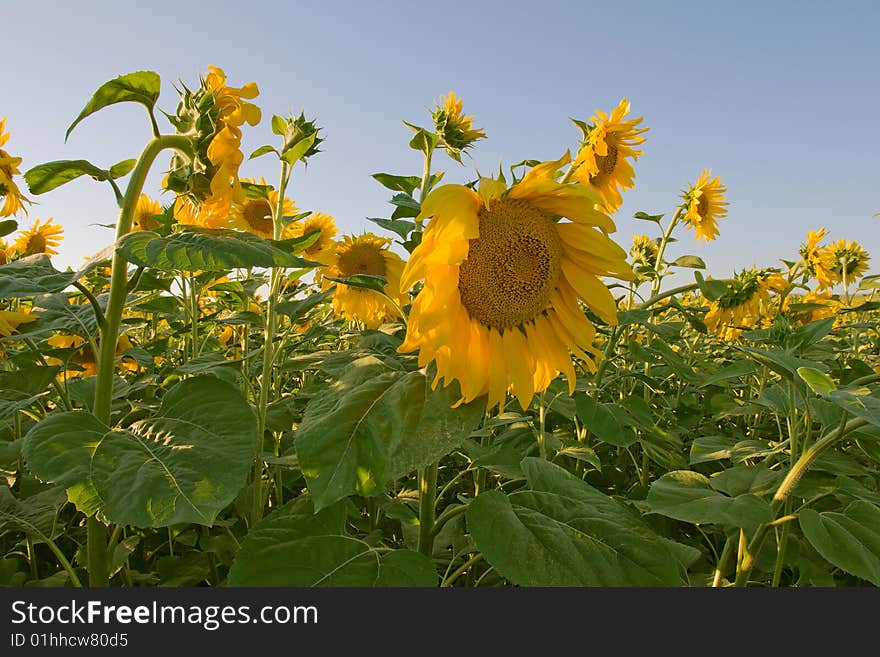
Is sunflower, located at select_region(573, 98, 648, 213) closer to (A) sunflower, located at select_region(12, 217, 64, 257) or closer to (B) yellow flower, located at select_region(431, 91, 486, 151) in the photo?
(B) yellow flower, located at select_region(431, 91, 486, 151)

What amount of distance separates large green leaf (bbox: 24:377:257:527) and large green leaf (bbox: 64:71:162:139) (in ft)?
1.99

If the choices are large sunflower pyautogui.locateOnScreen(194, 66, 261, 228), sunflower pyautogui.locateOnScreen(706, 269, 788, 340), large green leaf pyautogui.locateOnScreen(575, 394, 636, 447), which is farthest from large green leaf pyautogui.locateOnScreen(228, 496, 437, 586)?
sunflower pyautogui.locateOnScreen(706, 269, 788, 340)

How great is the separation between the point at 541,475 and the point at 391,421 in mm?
437

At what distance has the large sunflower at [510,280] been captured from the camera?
1121mm

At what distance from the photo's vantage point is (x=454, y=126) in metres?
2.22

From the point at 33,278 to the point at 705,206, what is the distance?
15.2 ft

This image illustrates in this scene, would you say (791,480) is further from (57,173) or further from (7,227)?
(7,227)

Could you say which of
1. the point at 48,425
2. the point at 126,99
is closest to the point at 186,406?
the point at 48,425

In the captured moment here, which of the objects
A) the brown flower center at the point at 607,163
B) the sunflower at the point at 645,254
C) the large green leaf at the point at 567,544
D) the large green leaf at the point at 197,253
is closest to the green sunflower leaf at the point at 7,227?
the large green leaf at the point at 197,253

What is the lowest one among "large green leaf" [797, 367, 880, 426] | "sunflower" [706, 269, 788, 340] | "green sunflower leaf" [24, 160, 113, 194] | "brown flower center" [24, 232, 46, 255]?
"large green leaf" [797, 367, 880, 426]

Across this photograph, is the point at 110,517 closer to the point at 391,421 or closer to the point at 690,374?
the point at 391,421

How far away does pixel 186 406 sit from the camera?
121cm

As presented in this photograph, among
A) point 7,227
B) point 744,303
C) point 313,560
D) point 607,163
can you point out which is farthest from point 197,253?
point 744,303

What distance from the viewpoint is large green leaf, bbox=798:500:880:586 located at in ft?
3.91
